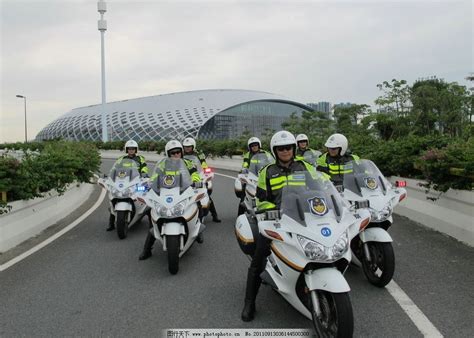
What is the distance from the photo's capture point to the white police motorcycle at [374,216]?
472 centimetres

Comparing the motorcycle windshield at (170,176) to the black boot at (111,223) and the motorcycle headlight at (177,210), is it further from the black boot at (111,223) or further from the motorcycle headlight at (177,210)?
the black boot at (111,223)

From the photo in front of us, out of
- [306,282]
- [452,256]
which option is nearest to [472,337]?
[306,282]

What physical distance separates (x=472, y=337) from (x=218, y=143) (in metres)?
24.8

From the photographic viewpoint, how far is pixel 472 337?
11.9ft

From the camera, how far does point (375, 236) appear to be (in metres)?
4.80

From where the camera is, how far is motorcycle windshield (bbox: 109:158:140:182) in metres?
8.34

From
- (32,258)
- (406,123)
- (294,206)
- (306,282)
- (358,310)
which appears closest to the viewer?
(306,282)

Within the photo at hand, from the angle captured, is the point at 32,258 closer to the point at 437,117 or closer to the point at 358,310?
the point at 358,310

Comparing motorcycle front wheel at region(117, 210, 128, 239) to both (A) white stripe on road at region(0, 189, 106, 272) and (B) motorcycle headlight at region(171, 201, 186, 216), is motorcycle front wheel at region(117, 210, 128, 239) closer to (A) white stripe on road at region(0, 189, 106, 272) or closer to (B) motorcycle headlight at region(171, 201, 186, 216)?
(A) white stripe on road at region(0, 189, 106, 272)

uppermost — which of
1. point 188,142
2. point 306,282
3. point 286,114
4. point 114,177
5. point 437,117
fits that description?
point 286,114

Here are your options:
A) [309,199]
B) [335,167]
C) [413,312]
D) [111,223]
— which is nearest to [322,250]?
[309,199]

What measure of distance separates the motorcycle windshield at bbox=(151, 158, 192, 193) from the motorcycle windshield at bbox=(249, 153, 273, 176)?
2.33 meters

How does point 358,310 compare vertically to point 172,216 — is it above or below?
below

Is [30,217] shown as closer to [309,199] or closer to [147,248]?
[147,248]
